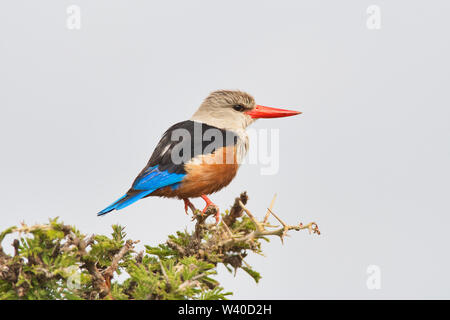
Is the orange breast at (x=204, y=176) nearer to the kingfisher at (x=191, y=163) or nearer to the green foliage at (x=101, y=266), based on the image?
the kingfisher at (x=191, y=163)

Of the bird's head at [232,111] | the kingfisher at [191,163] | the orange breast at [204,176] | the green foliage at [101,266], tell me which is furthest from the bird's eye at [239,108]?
the green foliage at [101,266]

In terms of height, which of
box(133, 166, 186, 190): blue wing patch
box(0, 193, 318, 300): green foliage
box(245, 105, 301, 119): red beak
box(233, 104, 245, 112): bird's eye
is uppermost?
box(233, 104, 245, 112): bird's eye

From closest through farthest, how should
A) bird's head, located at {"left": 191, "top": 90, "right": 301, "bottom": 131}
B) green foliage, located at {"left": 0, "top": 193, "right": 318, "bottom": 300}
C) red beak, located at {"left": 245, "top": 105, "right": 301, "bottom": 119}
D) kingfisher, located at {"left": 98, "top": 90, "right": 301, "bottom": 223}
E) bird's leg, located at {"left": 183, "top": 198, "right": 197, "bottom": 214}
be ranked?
1. green foliage, located at {"left": 0, "top": 193, "right": 318, "bottom": 300}
2. kingfisher, located at {"left": 98, "top": 90, "right": 301, "bottom": 223}
3. bird's leg, located at {"left": 183, "top": 198, "right": 197, "bottom": 214}
4. bird's head, located at {"left": 191, "top": 90, "right": 301, "bottom": 131}
5. red beak, located at {"left": 245, "top": 105, "right": 301, "bottom": 119}

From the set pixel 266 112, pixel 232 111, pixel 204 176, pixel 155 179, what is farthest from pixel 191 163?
pixel 266 112

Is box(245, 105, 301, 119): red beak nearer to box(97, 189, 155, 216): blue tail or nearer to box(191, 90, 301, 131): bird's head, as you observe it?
box(191, 90, 301, 131): bird's head

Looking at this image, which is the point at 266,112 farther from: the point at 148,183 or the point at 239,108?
the point at 148,183

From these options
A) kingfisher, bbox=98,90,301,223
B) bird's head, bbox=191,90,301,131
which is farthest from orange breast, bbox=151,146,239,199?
bird's head, bbox=191,90,301,131
